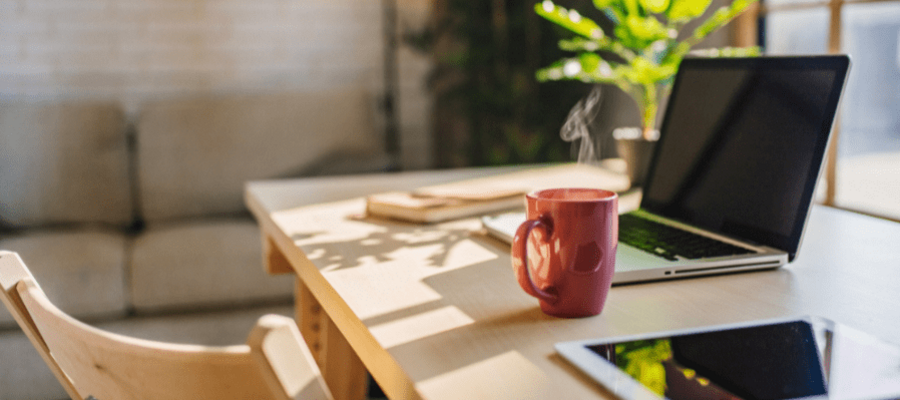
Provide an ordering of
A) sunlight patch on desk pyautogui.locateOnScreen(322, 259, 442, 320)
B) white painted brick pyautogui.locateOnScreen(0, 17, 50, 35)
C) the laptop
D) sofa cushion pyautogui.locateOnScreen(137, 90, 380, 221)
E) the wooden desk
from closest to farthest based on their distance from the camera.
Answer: the wooden desk
sunlight patch on desk pyautogui.locateOnScreen(322, 259, 442, 320)
the laptop
sofa cushion pyautogui.locateOnScreen(137, 90, 380, 221)
white painted brick pyautogui.locateOnScreen(0, 17, 50, 35)

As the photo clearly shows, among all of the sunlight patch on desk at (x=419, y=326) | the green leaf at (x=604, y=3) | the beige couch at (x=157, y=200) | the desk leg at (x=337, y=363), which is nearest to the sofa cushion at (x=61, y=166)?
the beige couch at (x=157, y=200)

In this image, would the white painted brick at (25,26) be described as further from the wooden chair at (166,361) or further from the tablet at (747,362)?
the tablet at (747,362)

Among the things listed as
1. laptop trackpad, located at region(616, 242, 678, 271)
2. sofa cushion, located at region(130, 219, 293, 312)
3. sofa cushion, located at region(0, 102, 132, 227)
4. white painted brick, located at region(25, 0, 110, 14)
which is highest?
white painted brick, located at region(25, 0, 110, 14)

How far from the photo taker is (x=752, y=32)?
2145 mm

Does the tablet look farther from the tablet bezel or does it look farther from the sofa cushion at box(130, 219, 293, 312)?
the sofa cushion at box(130, 219, 293, 312)

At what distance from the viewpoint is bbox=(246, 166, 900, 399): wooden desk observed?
499 mm

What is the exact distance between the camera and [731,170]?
0.90 metres

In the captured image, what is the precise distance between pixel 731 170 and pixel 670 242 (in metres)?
0.15

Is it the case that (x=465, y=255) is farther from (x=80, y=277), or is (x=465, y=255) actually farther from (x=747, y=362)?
(x=80, y=277)

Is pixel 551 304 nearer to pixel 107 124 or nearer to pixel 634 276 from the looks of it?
pixel 634 276

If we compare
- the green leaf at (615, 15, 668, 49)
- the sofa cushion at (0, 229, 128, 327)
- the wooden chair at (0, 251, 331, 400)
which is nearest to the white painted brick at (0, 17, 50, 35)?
the sofa cushion at (0, 229, 128, 327)

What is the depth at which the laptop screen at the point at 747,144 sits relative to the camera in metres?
0.78

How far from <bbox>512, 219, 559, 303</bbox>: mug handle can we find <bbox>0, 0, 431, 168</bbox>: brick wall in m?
2.51

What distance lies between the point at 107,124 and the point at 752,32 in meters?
1.98
